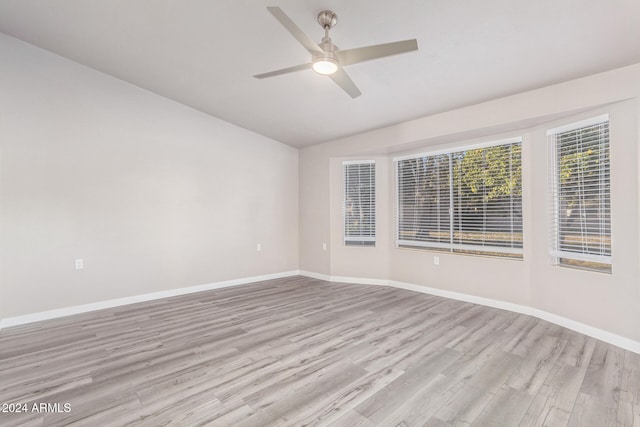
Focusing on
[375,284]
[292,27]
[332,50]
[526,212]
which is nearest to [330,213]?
[375,284]

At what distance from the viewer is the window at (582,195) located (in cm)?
313

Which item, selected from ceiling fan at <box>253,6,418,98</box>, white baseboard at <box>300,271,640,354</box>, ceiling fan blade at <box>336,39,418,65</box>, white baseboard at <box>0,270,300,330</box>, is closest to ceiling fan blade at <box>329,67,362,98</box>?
ceiling fan at <box>253,6,418,98</box>

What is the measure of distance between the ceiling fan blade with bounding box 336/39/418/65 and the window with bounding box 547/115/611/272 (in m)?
2.51

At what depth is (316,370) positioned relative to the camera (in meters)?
2.48

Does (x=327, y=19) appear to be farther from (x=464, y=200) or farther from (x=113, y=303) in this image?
(x=113, y=303)

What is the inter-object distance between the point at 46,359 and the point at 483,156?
5383 millimetres

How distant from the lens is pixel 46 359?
2713 millimetres

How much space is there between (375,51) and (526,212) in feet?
9.79

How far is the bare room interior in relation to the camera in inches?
88.2

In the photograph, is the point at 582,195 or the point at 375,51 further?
the point at 582,195

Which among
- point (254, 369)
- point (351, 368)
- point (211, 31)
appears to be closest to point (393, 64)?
point (211, 31)

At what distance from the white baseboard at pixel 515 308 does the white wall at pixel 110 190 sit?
1891mm

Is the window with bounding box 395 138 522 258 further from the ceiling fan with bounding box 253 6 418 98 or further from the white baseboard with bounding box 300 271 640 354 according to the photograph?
the ceiling fan with bounding box 253 6 418 98

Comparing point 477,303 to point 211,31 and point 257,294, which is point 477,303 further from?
point 211,31
